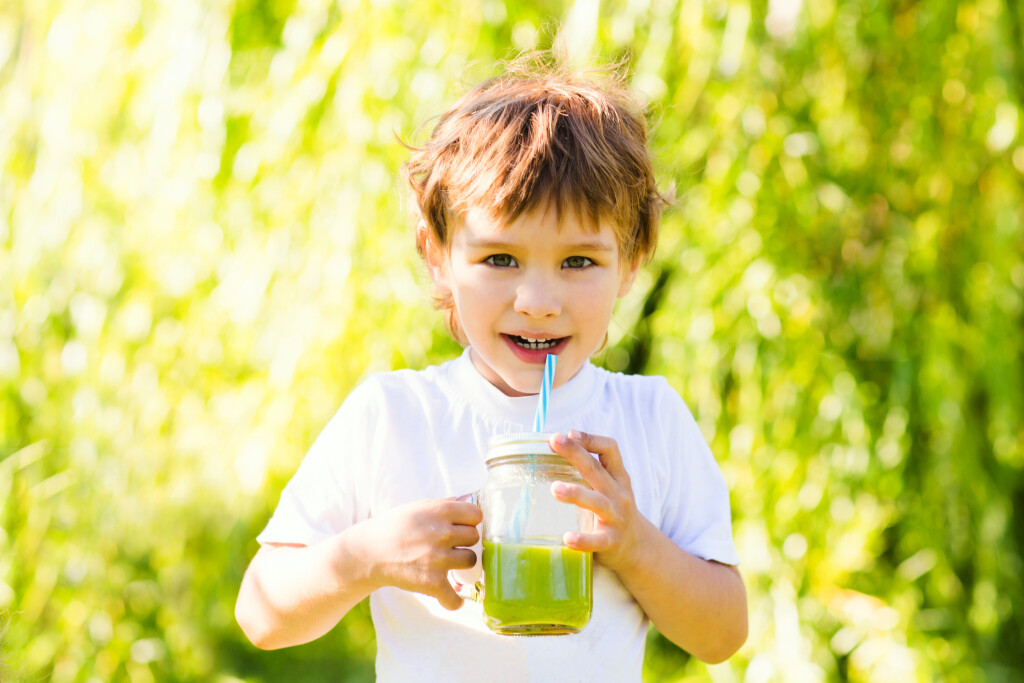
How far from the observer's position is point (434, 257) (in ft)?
4.12

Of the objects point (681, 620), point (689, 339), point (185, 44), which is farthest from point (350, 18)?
point (681, 620)

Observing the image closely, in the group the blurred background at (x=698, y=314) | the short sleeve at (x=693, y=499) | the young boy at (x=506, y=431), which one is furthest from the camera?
the blurred background at (x=698, y=314)

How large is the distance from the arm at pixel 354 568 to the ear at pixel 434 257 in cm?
34

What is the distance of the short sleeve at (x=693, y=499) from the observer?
1172 millimetres

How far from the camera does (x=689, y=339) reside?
2.13 m

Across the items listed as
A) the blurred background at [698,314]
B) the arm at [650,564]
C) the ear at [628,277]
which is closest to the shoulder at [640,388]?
the ear at [628,277]

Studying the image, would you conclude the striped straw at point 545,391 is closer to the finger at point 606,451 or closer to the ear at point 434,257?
the finger at point 606,451

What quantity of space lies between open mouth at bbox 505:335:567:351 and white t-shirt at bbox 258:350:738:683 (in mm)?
100

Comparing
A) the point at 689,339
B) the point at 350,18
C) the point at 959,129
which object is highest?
the point at 350,18

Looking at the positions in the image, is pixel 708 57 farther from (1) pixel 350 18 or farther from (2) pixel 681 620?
(2) pixel 681 620

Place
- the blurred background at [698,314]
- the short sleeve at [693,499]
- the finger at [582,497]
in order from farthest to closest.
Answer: the blurred background at [698,314] → the short sleeve at [693,499] → the finger at [582,497]

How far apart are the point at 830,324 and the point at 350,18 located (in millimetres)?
1246

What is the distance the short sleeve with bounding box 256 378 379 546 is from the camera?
3.69 ft

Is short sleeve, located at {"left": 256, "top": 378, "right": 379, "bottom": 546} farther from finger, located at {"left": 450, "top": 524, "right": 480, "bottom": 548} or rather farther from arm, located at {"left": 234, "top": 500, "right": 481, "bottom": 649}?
finger, located at {"left": 450, "top": 524, "right": 480, "bottom": 548}
